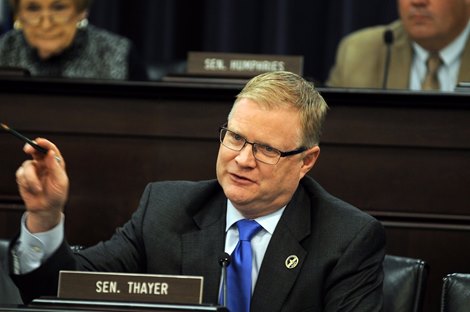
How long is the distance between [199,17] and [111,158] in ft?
8.37

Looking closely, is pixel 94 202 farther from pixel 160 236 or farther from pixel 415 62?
pixel 415 62

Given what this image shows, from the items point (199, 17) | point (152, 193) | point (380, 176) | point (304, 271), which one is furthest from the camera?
point (199, 17)

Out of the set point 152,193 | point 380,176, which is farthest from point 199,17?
point 152,193

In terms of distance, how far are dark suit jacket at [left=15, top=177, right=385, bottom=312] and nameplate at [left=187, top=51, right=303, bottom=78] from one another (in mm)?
940

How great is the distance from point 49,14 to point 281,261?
2.28 meters

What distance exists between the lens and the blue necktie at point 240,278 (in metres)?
2.76

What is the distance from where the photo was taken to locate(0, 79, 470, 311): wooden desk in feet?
11.6

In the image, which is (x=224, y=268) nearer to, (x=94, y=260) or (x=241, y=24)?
(x=94, y=260)

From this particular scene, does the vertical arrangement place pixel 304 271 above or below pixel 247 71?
below

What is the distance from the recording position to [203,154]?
365 cm

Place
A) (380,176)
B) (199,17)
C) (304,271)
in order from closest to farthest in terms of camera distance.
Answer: (304,271) < (380,176) < (199,17)

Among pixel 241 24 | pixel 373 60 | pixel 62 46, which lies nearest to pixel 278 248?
pixel 373 60

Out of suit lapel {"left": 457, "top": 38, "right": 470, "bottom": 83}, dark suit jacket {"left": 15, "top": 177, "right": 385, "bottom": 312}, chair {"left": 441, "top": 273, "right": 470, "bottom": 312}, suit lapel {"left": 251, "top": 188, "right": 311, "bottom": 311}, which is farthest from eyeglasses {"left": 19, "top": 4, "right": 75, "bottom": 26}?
chair {"left": 441, "top": 273, "right": 470, "bottom": 312}

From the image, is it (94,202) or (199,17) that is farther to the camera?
(199,17)
